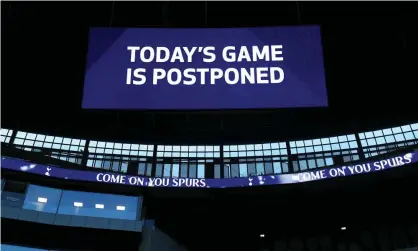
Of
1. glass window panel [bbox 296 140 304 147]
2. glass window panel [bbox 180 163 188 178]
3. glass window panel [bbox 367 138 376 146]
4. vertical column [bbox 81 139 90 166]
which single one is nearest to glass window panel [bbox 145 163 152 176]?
glass window panel [bbox 180 163 188 178]

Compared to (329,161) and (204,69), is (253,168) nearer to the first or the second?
(329,161)

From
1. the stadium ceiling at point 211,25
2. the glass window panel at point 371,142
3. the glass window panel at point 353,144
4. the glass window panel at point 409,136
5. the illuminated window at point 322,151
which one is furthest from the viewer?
the glass window panel at point 371,142

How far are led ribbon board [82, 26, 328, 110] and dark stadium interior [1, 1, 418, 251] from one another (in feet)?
2.48

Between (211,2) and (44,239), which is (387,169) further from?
(44,239)

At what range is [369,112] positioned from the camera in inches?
1681

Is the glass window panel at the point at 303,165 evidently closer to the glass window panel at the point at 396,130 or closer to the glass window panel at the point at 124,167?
the glass window panel at the point at 396,130

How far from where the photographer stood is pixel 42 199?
28.2m

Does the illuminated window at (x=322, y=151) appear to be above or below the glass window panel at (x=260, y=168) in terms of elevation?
above

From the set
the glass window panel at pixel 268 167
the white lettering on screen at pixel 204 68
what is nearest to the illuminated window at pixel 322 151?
the glass window panel at pixel 268 167

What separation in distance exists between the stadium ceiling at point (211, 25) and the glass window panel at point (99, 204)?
6.97 meters

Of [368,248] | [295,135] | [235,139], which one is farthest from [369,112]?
[368,248]

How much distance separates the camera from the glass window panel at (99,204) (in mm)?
28094

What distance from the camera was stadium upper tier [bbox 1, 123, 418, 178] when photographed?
126 feet

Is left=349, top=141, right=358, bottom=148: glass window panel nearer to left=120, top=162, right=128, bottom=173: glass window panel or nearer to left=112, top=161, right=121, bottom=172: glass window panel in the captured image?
left=120, top=162, right=128, bottom=173: glass window panel
